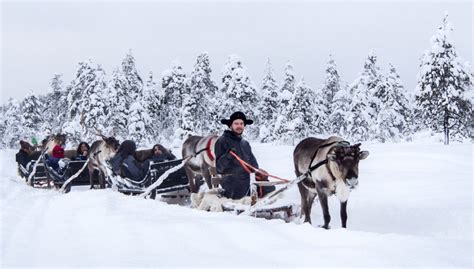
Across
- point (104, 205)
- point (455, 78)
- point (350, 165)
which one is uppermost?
point (455, 78)

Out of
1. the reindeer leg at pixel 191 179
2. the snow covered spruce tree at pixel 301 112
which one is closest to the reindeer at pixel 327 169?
the reindeer leg at pixel 191 179

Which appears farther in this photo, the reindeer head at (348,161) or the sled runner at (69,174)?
the sled runner at (69,174)

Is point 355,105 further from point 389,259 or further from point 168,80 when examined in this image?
point 389,259

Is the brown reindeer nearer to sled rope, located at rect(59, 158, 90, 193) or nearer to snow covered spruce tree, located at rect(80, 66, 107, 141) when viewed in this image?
sled rope, located at rect(59, 158, 90, 193)

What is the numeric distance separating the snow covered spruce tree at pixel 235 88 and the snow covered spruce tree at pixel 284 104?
4.22 metres

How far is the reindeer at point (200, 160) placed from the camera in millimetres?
12125

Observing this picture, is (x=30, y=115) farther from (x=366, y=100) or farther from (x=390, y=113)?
(x=390, y=113)

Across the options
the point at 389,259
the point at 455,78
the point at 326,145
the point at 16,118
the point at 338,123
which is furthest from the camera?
the point at 16,118

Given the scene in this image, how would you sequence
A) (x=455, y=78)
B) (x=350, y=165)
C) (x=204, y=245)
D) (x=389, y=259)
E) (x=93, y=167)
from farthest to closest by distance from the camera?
(x=455, y=78), (x=93, y=167), (x=350, y=165), (x=204, y=245), (x=389, y=259)

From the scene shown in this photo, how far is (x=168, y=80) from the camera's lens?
45750mm

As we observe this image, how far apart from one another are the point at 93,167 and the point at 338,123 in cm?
4016

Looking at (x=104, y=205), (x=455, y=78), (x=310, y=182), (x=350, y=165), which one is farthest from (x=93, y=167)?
(x=455, y=78)

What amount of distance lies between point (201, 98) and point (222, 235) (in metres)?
39.6

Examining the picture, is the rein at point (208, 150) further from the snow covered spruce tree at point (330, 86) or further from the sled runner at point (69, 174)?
the snow covered spruce tree at point (330, 86)
